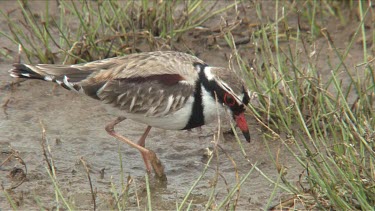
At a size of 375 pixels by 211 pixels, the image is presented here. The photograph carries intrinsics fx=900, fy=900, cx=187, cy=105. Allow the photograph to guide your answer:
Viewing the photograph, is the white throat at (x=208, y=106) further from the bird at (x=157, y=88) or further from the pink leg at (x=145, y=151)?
the pink leg at (x=145, y=151)

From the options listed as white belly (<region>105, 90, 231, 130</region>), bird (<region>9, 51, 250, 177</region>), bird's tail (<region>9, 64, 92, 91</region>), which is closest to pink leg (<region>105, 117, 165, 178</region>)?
bird (<region>9, 51, 250, 177</region>)

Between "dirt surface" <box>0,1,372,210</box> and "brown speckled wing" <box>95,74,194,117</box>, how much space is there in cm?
38

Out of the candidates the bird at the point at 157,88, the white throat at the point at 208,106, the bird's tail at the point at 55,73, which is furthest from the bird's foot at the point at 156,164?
the bird's tail at the point at 55,73

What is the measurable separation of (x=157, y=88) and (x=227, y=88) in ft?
1.64

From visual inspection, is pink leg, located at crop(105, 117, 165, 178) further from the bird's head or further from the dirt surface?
the bird's head

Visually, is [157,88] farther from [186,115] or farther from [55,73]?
[55,73]

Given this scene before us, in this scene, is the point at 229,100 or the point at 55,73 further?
the point at 55,73

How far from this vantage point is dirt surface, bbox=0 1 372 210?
5961mm

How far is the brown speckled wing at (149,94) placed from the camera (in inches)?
244

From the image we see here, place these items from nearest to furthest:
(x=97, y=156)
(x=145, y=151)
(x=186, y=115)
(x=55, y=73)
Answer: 1. (x=186, y=115)
2. (x=145, y=151)
3. (x=55, y=73)
4. (x=97, y=156)

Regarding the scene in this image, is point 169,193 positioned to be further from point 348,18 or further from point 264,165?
point 348,18

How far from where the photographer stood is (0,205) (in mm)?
5672

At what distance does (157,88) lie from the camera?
20.7 ft

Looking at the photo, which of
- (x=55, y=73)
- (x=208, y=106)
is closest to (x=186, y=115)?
(x=208, y=106)
